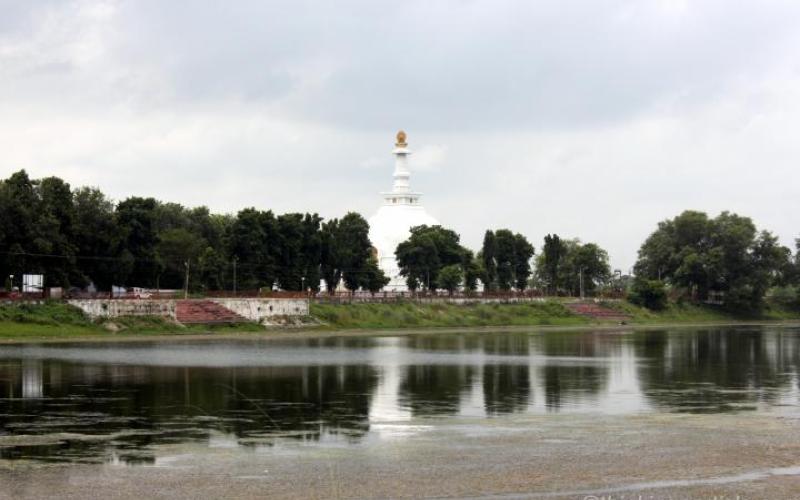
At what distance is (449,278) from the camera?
125 m

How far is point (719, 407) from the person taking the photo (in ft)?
122

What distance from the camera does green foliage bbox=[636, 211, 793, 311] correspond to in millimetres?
139250

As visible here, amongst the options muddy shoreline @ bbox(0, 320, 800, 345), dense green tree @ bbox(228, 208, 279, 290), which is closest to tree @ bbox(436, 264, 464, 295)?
muddy shoreline @ bbox(0, 320, 800, 345)

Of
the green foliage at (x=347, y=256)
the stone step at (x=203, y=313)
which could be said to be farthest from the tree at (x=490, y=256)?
the stone step at (x=203, y=313)

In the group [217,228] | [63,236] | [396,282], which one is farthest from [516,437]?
[396,282]

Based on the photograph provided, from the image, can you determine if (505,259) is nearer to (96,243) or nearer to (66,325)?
(96,243)

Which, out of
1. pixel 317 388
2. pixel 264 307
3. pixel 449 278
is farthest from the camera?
pixel 449 278

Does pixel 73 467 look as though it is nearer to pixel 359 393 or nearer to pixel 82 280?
pixel 359 393

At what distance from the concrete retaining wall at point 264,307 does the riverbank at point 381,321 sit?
143cm

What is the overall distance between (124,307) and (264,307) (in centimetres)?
1315

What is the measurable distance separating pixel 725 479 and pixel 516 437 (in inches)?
267

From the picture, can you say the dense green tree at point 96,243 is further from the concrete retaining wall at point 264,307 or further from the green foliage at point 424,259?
the green foliage at point 424,259

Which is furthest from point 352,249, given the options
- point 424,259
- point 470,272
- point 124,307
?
point 124,307

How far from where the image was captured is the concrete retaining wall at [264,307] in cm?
9181
